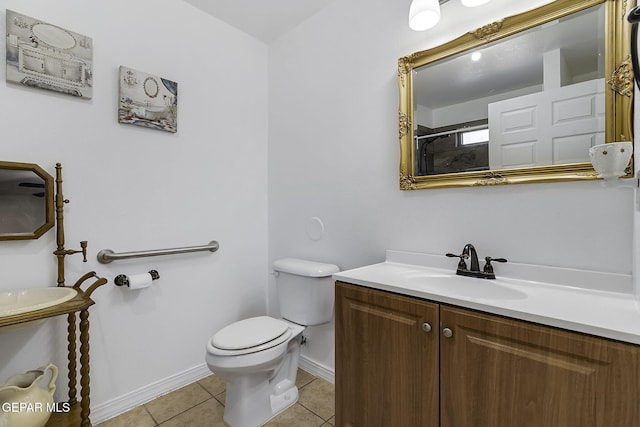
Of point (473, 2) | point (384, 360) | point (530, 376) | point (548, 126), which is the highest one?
point (473, 2)

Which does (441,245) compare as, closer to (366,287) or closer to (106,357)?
(366,287)

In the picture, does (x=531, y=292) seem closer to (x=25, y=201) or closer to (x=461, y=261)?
(x=461, y=261)

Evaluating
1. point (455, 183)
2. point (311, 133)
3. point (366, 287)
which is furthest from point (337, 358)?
point (311, 133)

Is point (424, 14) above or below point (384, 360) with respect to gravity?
above

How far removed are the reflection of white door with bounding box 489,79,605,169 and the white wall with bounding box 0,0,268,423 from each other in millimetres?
1628

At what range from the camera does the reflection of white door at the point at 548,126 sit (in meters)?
1.06

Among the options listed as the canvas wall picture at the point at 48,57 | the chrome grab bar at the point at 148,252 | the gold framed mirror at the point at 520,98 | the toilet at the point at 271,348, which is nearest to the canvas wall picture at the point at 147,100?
the canvas wall picture at the point at 48,57

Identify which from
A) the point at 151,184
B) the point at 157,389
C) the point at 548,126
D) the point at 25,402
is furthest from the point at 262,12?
the point at 157,389

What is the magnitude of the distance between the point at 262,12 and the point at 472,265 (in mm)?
2014

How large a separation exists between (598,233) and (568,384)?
1.96ft

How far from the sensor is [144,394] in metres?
1.68

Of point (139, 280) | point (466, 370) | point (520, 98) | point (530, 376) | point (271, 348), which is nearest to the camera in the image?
point (530, 376)

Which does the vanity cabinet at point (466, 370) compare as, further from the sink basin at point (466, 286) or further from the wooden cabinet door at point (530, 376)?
the sink basin at point (466, 286)

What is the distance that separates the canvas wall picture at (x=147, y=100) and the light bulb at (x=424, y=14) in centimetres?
141
